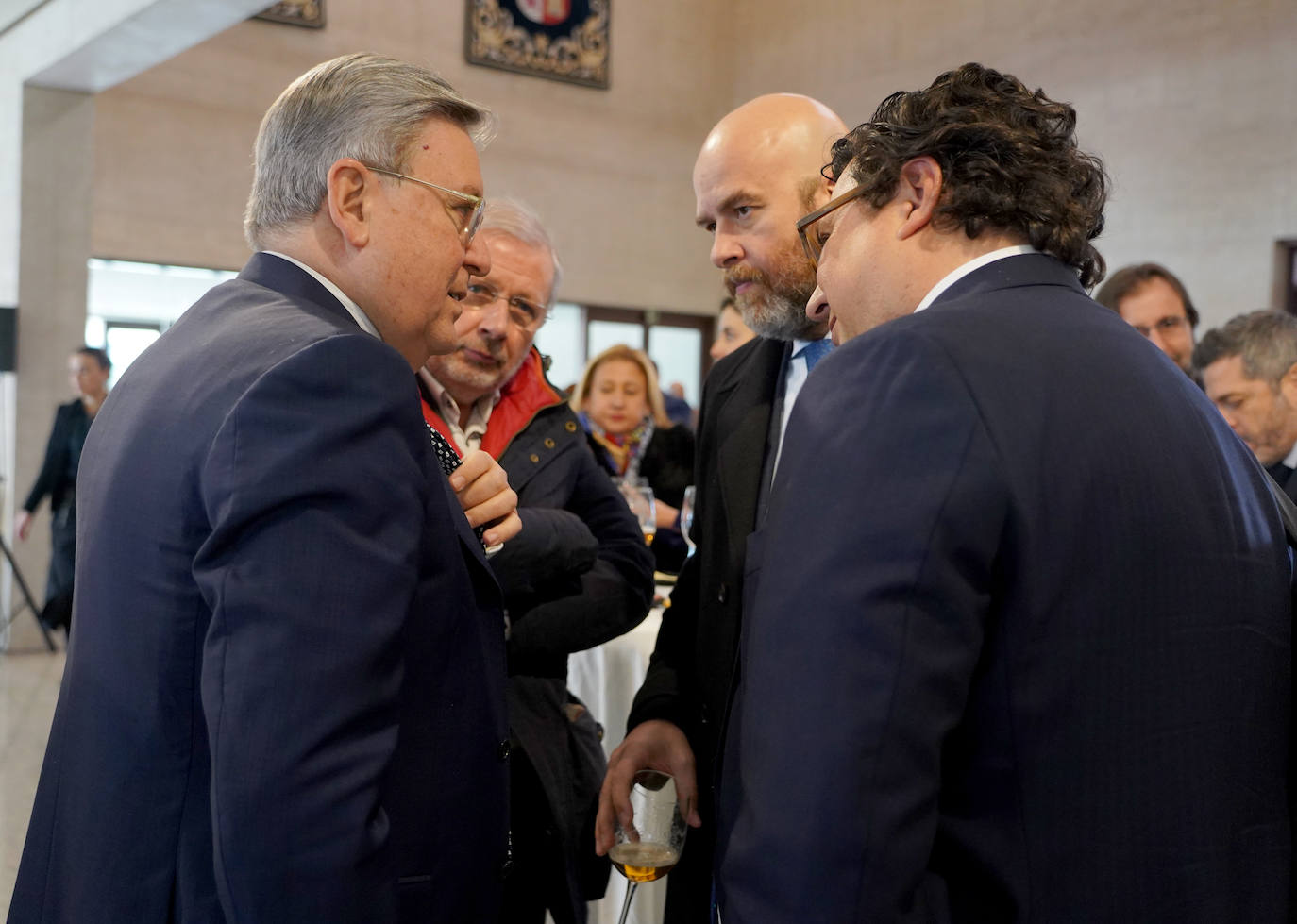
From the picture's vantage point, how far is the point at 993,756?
0.99 metres

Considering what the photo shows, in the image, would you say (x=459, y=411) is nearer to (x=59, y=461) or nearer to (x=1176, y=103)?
(x=59, y=461)

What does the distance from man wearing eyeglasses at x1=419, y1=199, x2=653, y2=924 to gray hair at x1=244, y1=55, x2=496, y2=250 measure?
1.93ft

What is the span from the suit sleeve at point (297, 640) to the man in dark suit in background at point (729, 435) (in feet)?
2.22

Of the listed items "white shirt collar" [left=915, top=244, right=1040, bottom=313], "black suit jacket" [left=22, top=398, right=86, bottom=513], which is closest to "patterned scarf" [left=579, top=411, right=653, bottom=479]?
"black suit jacket" [left=22, top=398, right=86, bottom=513]

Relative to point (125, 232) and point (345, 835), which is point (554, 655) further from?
point (125, 232)

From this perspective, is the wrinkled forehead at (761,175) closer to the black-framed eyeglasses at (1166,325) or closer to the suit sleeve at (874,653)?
the suit sleeve at (874,653)

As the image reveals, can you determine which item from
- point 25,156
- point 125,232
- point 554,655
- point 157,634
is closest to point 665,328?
point 125,232

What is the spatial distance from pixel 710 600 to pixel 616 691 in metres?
1.15

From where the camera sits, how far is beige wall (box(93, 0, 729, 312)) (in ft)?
32.4

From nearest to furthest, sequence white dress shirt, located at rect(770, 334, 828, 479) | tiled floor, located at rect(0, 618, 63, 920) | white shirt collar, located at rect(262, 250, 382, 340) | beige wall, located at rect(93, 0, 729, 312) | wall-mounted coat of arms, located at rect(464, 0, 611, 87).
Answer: white shirt collar, located at rect(262, 250, 382, 340) → white dress shirt, located at rect(770, 334, 828, 479) → tiled floor, located at rect(0, 618, 63, 920) → beige wall, located at rect(93, 0, 729, 312) → wall-mounted coat of arms, located at rect(464, 0, 611, 87)

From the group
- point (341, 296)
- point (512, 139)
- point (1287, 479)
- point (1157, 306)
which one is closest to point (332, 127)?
point (341, 296)

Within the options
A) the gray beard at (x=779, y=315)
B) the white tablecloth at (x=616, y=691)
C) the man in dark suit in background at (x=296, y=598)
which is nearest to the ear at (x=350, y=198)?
the man in dark suit in background at (x=296, y=598)

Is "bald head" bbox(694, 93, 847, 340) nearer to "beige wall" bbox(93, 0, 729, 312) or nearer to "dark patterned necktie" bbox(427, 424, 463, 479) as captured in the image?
"dark patterned necktie" bbox(427, 424, 463, 479)

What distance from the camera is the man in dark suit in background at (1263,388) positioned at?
342 centimetres
